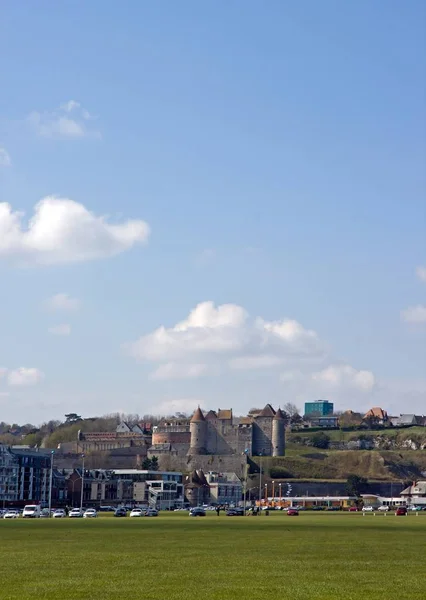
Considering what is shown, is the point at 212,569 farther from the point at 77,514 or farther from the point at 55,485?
the point at 55,485

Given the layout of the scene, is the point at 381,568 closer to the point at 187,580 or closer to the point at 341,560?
the point at 341,560

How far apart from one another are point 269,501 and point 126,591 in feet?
570

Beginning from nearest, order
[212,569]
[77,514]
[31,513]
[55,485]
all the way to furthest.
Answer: [212,569] → [31,513] → [77,514] → [55,485]

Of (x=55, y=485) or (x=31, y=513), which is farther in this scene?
(x=55, y=485)

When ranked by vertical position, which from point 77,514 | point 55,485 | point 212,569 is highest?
point 55,485

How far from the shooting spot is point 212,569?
3192cm

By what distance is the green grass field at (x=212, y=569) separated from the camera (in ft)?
84.5

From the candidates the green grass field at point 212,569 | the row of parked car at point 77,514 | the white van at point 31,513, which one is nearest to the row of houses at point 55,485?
the white van at point 31,513

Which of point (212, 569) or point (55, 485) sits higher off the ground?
point (55, 485)

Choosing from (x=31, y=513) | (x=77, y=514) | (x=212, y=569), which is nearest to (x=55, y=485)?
(x=77, y=514)

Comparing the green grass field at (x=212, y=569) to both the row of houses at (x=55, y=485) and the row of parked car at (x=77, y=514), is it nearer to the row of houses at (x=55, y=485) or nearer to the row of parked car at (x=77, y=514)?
the row of parked car at (x=77, y=514)

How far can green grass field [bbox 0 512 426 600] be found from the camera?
25750 millimetres

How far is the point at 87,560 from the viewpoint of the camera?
3562 cm

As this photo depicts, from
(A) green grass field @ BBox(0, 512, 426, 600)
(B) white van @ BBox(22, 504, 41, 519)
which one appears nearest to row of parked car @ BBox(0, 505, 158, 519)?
(B) white van @ BBox(22, 504, 41, 519)
